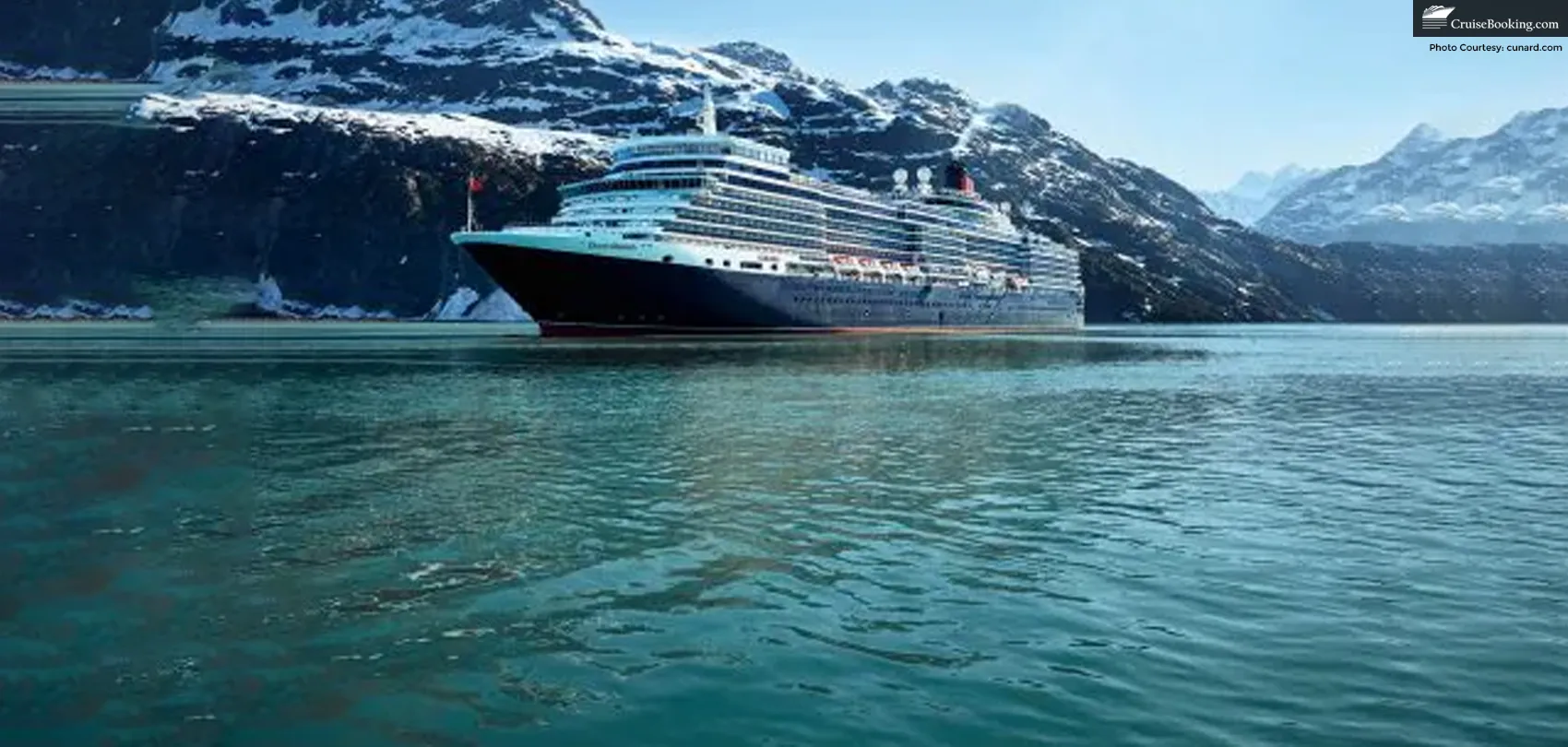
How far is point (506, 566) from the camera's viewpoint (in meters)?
14.0

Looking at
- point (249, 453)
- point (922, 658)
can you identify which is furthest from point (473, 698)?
point (249, 453)

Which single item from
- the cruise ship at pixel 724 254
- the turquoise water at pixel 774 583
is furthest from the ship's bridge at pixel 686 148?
the turquoise water at pixel 774 583

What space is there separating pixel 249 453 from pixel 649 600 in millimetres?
16946

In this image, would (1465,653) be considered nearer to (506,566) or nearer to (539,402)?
(506,566)

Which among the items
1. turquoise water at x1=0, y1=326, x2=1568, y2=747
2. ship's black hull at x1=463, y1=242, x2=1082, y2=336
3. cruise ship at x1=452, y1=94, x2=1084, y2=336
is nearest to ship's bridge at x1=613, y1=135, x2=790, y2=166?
cruise ship at x1=452, y1=94, x2=1084, y2=336

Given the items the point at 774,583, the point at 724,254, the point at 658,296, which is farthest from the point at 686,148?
the point at 774,583

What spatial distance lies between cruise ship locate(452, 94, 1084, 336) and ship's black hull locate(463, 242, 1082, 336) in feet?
0.43

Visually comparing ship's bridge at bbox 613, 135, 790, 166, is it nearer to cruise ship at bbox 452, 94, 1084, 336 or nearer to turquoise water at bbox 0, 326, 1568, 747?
cruise ship at bbox 452, 94, 1084, 336

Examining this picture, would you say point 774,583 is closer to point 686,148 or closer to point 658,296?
point 658,296

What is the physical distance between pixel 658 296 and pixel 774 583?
77777 millimetres

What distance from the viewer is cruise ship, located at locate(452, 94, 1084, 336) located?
88.0m

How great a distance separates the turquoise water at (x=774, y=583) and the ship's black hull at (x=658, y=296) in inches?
2201

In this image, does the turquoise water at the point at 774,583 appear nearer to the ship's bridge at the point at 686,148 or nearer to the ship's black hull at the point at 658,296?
the ship's black hull at the point at 658,296

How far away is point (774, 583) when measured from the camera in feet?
43.8
